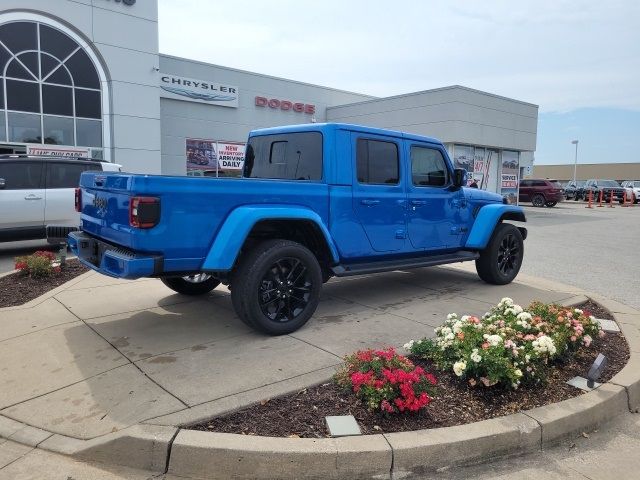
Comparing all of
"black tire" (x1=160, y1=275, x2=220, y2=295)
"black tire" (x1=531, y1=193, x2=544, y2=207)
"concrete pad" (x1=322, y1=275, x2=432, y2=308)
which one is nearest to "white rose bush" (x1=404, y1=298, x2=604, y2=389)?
"concrete pad" (x1=322, y1=275, x2=432, y2=308)

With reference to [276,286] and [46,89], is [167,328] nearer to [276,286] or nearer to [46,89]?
[276,286]

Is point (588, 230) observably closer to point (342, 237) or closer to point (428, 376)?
point (342, 237)

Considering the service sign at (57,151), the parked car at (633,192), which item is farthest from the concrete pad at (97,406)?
the parked car at (633,192)

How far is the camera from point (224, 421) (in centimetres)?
300

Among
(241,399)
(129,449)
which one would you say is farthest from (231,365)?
(129,449)

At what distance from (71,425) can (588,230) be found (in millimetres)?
16968

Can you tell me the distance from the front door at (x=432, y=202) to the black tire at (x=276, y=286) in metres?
1.65

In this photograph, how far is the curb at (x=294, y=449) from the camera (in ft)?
8.73

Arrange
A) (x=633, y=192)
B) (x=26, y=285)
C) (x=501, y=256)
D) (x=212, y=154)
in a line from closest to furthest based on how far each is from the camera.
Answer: (x=26, y=285) < (x=501, y=256) < (x=212, y=154) < (x=633, y=192)

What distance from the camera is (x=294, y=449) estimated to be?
2688 mm

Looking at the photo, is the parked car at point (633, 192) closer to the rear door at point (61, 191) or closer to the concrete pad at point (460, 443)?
the rear door at point (61, 191)

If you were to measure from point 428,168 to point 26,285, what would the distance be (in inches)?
208

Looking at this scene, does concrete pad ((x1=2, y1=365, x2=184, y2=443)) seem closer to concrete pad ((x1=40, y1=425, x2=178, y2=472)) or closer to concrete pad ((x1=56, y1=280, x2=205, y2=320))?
concrete pad ((x1=40, y1=425, x2=178, y2=472))

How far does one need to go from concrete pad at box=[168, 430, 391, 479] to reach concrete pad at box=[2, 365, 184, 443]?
18.7 inches
